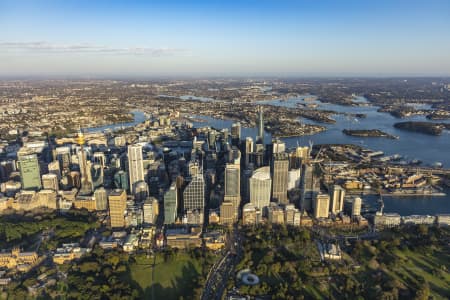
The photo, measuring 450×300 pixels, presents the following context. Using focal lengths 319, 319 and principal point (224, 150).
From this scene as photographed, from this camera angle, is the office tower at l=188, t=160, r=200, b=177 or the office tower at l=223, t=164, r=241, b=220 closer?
the office tower at l=223, t=164, r=241, b=220

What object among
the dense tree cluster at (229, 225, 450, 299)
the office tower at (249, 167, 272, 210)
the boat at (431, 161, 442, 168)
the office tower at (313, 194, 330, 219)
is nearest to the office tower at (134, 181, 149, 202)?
the office tower at (249, 167, 272, 210)

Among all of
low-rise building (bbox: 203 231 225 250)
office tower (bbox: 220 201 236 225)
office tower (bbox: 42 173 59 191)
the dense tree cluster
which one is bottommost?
the dense tree cluster

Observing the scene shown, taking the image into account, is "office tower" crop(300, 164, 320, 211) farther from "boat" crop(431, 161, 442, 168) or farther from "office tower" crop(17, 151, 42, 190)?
"office tower" crop(17, 151, 42, 190)

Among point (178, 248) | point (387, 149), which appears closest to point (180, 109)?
point (387, 149)

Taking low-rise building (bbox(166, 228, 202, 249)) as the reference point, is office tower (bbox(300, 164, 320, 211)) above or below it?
above

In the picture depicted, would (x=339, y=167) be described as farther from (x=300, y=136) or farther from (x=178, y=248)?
(x=178, y=248)

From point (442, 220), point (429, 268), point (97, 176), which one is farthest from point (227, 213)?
point (442, 220)
